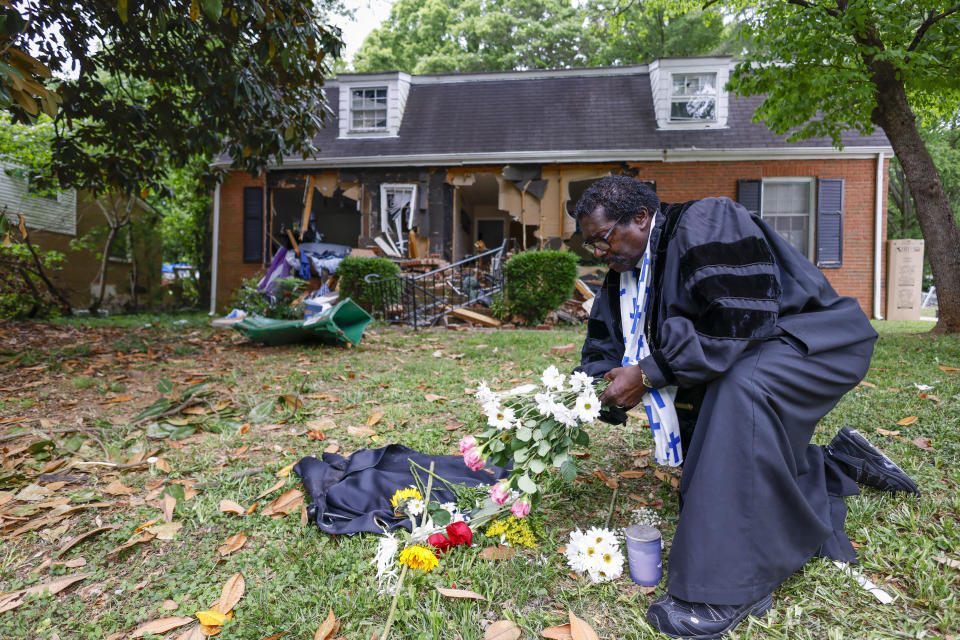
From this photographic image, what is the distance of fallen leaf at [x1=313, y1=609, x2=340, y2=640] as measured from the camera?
1.62 metres

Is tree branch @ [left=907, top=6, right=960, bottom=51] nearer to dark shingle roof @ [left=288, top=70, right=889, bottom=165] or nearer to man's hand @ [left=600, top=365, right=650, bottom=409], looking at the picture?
dark shingle roof @ [left=288, top=70, right=889, bottom=165]

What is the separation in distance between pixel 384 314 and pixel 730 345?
314 inches

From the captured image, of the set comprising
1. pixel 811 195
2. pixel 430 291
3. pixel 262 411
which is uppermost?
pixel 811 195

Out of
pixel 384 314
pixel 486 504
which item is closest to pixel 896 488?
pixel 486 504

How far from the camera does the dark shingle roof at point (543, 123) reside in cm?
1164

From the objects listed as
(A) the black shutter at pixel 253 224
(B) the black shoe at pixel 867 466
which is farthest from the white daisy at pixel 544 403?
(A) the black shutter at pixel 253 224

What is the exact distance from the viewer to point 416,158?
1193 centimetres

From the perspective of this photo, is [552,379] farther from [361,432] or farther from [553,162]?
[553,162]

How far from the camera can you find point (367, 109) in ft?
43.1

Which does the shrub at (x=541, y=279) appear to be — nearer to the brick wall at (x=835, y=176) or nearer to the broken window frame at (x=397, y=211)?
the brick wall at (x=835, y=176)

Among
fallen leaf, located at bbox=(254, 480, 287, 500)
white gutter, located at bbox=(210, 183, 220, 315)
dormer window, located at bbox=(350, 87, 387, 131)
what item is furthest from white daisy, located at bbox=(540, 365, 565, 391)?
white gutter, located at bbox=(210, 183, 220, 315)

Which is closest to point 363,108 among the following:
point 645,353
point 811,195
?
point 811,195

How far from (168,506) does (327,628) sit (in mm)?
1282

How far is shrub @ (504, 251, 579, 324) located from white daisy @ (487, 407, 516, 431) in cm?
690
